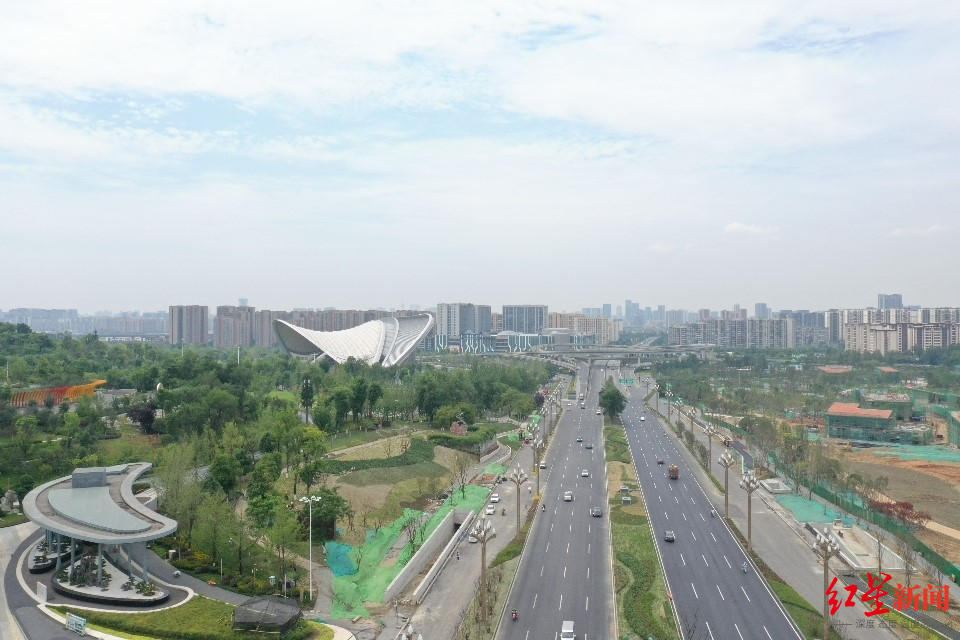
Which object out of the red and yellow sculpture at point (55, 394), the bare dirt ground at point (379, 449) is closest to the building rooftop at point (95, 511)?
the bare dirt ground at point (379, 449)

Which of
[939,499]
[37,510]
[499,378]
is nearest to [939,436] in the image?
[939,499]

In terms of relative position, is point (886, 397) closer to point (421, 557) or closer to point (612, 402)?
point (612, 402)

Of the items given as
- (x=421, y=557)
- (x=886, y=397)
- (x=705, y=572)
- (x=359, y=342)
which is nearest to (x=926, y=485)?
(x=705, y=572)

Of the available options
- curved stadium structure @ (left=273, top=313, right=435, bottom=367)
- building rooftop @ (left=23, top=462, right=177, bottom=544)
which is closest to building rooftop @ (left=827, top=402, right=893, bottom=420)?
curved stadium structure @ (left=273, top=313, right=435, bottom=367)

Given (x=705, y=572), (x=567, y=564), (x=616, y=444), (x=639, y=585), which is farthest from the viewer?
(x=616, y=444)

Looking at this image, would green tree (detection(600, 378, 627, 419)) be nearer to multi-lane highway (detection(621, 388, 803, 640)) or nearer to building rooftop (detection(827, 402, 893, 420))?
building rooftop (detection(827, 402, 893, 420))

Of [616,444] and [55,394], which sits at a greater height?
[55,394]
